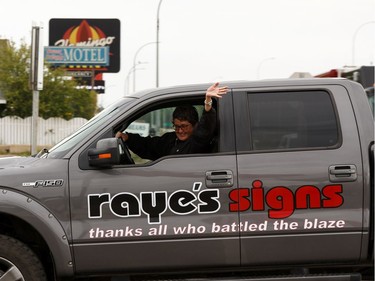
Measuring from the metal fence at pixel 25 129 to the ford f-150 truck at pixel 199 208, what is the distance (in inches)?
1046

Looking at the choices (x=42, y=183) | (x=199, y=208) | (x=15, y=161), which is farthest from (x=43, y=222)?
(x=199, y=208)

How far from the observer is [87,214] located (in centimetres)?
416

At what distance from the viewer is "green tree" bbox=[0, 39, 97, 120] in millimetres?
31047

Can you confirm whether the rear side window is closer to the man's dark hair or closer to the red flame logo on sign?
the man's dark hair

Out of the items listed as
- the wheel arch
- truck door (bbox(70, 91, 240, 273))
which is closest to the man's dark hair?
truck door (bbox(70, 91, 240, 273))

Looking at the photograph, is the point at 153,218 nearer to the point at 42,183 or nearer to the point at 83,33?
the point at 42,183

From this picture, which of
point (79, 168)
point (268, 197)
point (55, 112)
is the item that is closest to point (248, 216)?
point (268, 197)

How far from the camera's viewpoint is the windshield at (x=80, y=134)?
14.4 feet

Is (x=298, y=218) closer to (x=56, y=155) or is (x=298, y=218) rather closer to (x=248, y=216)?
(x=248, y=216)

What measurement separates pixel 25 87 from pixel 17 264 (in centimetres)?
2797

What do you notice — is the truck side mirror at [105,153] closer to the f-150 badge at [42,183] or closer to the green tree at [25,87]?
the f-150 badge at [42,183]

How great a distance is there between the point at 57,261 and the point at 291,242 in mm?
1657

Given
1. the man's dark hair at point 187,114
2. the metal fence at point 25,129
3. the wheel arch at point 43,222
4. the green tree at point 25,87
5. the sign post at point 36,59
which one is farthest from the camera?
the green tree at point 25,87

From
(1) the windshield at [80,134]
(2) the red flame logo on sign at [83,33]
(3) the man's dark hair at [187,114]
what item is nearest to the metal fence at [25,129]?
(2) the red flame logo on sign at [83,33]
